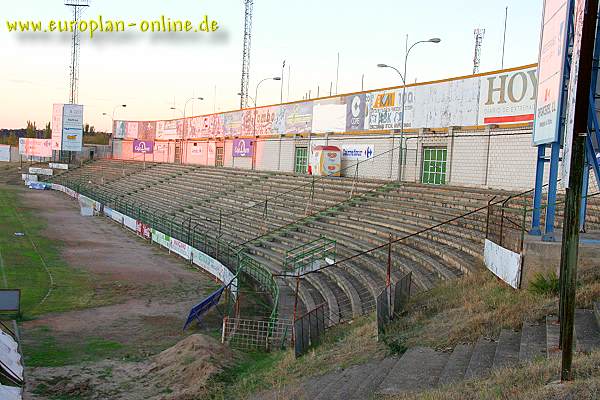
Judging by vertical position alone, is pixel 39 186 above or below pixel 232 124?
below

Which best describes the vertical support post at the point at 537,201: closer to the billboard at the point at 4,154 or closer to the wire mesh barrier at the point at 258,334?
the wire mesh barrier at the point at 258,334

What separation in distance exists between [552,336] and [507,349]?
0.66 m

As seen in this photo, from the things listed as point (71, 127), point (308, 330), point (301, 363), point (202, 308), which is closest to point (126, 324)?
point (202, 308)

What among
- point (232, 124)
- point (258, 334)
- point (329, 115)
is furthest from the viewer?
point (232, 124)

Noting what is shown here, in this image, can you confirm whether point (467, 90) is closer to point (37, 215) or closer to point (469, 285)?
point (469, 285)

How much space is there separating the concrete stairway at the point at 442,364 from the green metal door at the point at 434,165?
20607 mm

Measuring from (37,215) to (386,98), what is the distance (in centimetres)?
3015

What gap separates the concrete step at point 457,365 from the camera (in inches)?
326

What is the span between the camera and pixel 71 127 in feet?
265

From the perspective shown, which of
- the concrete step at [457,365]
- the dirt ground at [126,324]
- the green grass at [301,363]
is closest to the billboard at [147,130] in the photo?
the dirt ground at [126,324]

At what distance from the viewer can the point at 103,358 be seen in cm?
1530

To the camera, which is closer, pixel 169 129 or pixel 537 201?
pixel 537 201

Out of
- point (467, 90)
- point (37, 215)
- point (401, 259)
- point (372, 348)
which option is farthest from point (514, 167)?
point (37, 215)

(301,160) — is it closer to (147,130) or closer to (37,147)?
(147,130)
